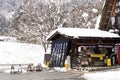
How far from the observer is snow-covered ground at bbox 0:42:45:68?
48.7 metres

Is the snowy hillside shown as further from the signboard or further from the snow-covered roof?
the snow-covered roof

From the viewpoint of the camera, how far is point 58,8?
2271 inches

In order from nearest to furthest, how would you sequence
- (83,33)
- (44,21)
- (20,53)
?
1. (83,33)
2. (20,53)
3. (44,21)

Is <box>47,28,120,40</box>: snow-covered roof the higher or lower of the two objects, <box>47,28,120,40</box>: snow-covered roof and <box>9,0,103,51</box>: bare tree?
the lower

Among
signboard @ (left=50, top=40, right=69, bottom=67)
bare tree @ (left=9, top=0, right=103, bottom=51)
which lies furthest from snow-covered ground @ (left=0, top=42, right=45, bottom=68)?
signboard @ (left=50, top=40, right=69, bottom=67)

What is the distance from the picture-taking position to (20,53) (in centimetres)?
5316

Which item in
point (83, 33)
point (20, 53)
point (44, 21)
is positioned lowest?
point (20, 53)

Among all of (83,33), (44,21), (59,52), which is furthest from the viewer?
(44,21)

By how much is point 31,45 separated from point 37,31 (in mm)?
3868

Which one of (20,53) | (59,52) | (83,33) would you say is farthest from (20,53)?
(83,33)

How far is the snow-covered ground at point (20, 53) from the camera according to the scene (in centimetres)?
4870

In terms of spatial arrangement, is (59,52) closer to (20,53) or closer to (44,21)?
(20,53)

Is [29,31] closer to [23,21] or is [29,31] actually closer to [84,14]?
[23,21]

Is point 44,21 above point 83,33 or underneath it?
above
